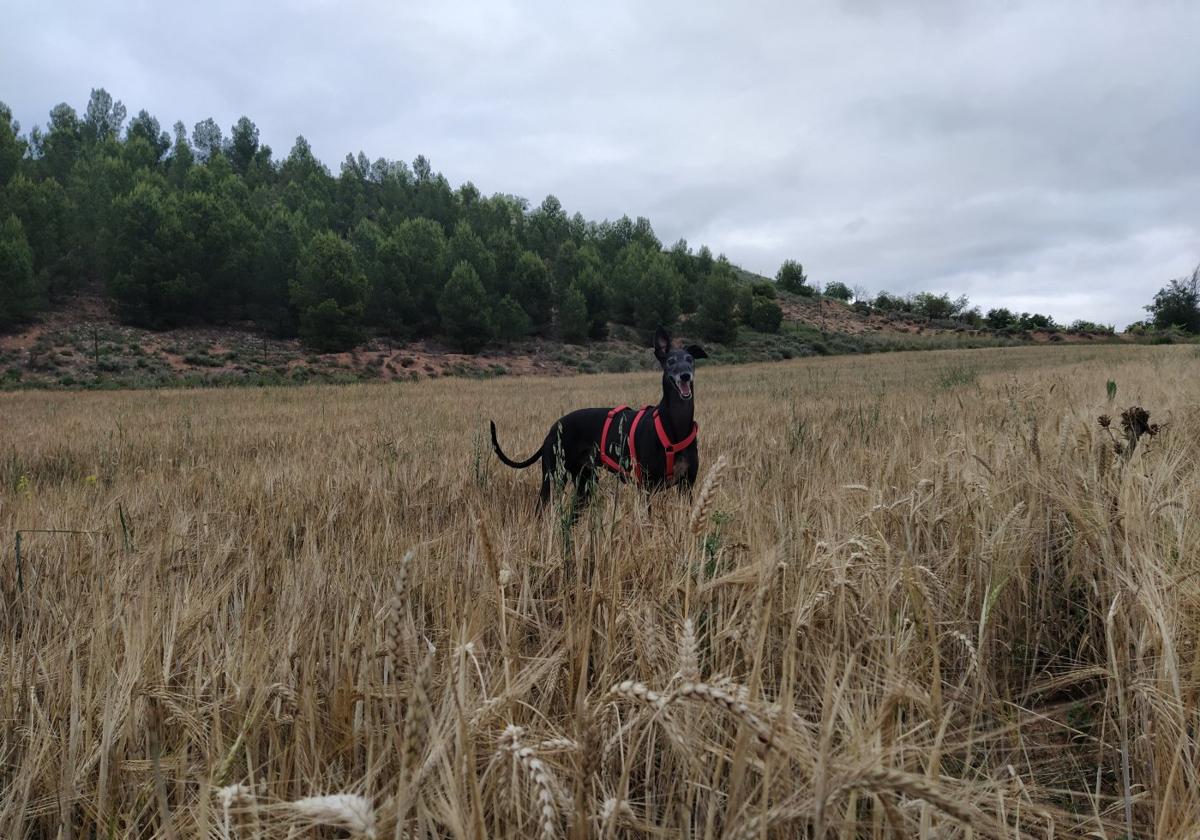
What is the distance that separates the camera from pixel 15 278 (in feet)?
119

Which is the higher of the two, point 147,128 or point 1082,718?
point 147,128

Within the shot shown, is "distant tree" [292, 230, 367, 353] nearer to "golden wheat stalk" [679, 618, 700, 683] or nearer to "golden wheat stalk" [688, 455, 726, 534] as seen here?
"golden wheat stalk" [688, 455, 726, 534]

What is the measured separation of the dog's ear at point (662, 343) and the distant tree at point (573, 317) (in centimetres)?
4982

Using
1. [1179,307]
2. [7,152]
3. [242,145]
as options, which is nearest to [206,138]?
[242,145]

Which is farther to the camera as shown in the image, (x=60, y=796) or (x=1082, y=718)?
(x=1082, y=718)

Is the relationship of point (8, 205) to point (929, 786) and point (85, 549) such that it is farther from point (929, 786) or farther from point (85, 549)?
point (929, 786)

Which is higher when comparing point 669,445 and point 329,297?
point 329,297

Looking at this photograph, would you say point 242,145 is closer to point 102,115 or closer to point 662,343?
point 102,115

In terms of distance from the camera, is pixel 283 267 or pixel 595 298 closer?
pixel 283 267

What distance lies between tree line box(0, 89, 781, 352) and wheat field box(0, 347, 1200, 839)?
42.5 m

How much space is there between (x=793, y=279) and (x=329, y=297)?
317ft

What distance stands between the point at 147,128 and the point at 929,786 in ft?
446

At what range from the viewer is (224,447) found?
696 centimetres

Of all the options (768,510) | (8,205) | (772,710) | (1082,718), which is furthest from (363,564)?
(8,205)
